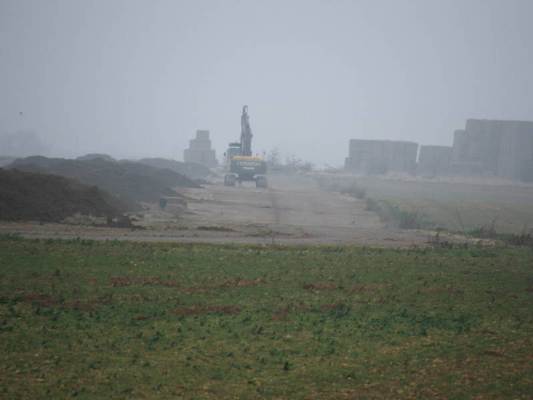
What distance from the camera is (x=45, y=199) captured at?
34344 mm

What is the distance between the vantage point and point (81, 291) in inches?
608

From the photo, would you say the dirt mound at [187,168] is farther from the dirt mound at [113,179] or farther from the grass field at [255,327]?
the grass field at [255,327]

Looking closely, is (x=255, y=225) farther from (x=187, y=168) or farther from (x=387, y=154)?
(x=387, y=154)

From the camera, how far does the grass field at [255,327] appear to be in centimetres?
982

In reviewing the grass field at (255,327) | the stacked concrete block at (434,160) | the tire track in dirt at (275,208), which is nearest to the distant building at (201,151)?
the stacked concrete block at (434,160)

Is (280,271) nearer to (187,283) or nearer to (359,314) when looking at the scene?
(187,283)

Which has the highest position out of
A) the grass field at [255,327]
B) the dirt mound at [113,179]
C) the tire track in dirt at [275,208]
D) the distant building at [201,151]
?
the distant building at [201,151]

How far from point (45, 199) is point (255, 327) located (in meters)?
24.2

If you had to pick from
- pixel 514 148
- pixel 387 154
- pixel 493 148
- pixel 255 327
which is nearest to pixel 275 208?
pixel 255 327

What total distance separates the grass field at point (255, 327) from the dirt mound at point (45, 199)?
437 inches

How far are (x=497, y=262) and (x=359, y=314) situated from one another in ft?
34.0

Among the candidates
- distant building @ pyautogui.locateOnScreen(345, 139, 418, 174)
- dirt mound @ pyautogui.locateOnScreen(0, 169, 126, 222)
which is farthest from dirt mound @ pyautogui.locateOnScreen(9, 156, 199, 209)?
distant building @ pyautogui.locateOnScreen(345, 139, 418, 174)

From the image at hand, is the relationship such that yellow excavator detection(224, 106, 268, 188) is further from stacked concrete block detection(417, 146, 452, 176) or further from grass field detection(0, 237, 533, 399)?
stacked concrete block detection(417, 146, 452, 176)

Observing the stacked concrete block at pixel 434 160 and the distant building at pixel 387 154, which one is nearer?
the stacked concrete block at pixel 434 160
